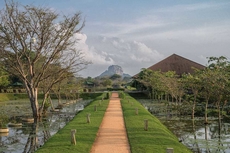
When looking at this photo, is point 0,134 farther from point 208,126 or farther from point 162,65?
point 162,65

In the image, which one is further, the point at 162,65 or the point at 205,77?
the point at 162,65

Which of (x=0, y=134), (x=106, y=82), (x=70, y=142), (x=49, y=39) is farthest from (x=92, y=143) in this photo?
(x=106, y=82)

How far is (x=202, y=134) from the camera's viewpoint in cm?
1656

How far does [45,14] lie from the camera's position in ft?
78.6

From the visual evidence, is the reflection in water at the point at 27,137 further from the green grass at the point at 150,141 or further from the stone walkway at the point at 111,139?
the green grass at the point at 150,141

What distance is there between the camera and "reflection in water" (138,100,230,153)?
44.0ft

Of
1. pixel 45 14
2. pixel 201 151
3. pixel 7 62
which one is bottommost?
pixel 201 151

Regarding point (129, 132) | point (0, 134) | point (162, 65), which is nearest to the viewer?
point (129, 132)

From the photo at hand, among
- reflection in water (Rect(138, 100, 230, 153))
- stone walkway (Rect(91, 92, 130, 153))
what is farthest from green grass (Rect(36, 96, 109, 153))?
reflection in water (Rect(138, 100, 230, 153))

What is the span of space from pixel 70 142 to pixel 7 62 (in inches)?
590

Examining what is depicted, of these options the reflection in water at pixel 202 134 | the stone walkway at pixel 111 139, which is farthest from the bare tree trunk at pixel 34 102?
the reflection in water at pixel 202 134

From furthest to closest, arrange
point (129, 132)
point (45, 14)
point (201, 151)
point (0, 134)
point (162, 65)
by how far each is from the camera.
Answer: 1. point (162, 65)
2. point (45, 14)
3. point (0, 134)
4. point (129, 132)
5. point (201, 151)

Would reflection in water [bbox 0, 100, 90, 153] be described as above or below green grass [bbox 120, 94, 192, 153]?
below

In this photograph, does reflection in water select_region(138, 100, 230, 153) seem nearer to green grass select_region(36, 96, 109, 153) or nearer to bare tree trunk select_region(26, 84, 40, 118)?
green grass select_region(36, 96, 109, 153)
